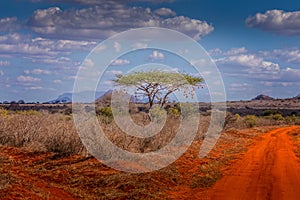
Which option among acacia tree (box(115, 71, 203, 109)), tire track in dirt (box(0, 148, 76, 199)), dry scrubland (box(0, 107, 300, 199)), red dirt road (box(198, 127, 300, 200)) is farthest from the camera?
acacia tree (box(115, 71, 203, 109))

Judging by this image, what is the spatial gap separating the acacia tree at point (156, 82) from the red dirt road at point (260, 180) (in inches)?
529

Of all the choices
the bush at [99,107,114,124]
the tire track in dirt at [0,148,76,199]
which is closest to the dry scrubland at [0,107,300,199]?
the tire track in dirt at [0,148,76,199]

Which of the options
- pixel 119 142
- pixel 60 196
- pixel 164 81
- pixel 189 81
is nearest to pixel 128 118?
pixel 119 142

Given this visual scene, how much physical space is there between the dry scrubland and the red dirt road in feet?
1.67

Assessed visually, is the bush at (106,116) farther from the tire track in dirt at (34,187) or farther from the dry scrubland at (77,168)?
the tire track in dirt at (34,187)

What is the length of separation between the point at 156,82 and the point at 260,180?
746 inches

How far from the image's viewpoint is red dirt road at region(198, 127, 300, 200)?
1001 centimetres

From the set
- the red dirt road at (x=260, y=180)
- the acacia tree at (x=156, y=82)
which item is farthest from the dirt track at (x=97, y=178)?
the acacia tree at (x=156, y=82)

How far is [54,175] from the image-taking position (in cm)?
1138

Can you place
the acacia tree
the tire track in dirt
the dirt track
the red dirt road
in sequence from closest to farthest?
the tire track in dirt, the dirt track, the red dirt road, the acacia tree

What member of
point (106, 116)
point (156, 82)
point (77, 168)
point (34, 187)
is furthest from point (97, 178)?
point (156, 82)

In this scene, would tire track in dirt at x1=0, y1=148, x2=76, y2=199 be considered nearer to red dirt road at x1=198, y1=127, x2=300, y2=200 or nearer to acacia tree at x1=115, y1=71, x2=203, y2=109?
red dirt road at x1=198, y1=127, x2=300, y2=200

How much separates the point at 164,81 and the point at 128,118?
38.9 feet

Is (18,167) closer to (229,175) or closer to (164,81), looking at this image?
(229,175)
